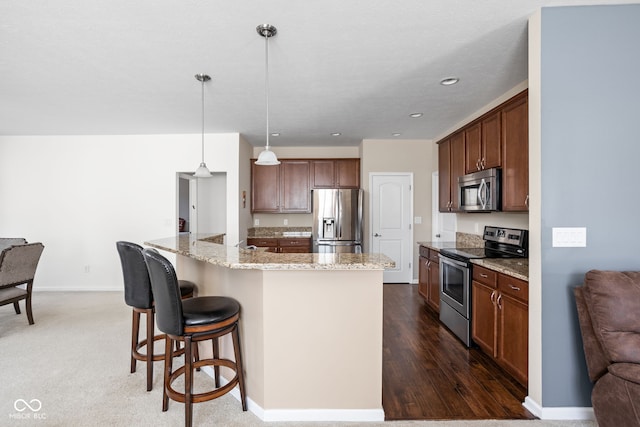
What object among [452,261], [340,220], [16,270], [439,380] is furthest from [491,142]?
[16,270]

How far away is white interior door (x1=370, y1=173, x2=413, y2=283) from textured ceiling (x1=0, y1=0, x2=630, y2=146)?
1.34 metres

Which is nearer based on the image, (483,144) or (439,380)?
(439,380)

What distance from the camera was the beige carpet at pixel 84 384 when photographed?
184 centimetres

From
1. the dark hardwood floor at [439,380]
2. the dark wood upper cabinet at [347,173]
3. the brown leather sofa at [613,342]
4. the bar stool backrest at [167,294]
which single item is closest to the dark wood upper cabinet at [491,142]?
the brown leather sofa at [613,342]

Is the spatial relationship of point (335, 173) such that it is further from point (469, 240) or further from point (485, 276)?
point (485, 276)

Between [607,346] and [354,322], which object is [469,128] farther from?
[354,322]

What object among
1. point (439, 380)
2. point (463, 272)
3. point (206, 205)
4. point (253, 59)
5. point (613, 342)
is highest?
point (253, 59)

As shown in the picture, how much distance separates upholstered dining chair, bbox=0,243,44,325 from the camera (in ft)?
10.1

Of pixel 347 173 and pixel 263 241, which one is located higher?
pixel 347 173

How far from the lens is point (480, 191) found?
10.00 feet

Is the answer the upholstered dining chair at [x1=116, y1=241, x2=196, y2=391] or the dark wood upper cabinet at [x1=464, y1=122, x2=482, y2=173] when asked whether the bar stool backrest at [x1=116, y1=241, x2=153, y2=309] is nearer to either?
the upholstered dining chair at [x1=116, y1=241, x2=196, y2=391]

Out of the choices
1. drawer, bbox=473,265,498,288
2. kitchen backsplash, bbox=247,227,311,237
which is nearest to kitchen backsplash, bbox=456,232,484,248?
drawer, bbox=473,265,498,288

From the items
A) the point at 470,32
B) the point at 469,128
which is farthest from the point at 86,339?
the point at 469,128

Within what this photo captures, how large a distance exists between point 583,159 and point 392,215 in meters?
3.38
